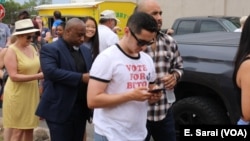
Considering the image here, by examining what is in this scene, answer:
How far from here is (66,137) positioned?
4.40 metres

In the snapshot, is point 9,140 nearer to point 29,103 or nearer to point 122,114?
point 29,103

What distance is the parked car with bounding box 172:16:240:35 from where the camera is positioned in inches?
544

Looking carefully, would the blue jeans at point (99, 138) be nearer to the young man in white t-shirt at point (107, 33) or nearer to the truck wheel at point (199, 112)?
the truck wheel at point (199, 112)

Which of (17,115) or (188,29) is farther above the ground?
(17,115)

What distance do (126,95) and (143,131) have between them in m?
0.41

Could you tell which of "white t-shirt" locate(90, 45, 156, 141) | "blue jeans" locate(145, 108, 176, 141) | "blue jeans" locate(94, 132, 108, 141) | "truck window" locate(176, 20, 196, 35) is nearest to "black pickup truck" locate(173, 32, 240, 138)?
"blue jeans" locate(145, 108, 176, 141)

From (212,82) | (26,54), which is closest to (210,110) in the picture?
(212,82)

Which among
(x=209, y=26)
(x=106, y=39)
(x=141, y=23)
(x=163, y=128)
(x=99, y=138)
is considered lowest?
(x=209, y=26)

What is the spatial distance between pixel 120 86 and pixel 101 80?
0.45 ft

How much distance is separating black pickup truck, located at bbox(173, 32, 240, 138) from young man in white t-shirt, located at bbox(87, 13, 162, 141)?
203cm

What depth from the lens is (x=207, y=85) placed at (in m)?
5.34

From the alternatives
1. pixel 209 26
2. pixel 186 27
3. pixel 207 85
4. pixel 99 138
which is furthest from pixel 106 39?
pixel 186 27

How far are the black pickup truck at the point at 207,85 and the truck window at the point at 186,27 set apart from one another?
8654mm

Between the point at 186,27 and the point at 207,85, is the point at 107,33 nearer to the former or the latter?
the point at 207,85
